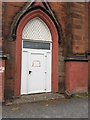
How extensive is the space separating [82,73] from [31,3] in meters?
4.40

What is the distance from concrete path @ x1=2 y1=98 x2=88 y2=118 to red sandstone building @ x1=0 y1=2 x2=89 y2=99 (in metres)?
1.42

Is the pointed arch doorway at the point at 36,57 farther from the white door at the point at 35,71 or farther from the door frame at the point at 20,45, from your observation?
the door frame at the point at 20,45

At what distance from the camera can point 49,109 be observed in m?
8.78

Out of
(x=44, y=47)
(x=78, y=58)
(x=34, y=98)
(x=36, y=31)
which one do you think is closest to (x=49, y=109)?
(x=34, y=98)

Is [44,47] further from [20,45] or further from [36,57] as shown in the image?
[20,45]

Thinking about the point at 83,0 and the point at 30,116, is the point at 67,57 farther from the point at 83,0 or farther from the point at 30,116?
the point at 30,116

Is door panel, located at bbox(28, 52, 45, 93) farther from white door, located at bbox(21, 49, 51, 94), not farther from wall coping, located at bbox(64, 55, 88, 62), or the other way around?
wall coping, located at bbox(64, 55, 88, 62)

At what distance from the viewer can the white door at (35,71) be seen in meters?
11.2

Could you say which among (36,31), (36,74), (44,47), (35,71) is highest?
(36,31)

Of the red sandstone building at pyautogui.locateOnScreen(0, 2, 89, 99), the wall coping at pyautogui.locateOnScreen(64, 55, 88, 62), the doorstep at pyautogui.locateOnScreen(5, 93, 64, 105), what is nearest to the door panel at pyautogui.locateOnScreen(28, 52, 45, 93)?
the red sandstone building at pyautogui.locateOnScreen(0, 2, 89, 99)

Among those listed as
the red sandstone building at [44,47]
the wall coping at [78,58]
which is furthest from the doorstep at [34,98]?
the wall coping at [78,58]

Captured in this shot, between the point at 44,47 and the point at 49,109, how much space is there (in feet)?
13.0

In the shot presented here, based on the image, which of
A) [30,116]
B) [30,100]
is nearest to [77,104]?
[30,100]

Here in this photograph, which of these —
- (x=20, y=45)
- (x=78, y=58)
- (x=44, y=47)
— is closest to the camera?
(x=20, y=45)
